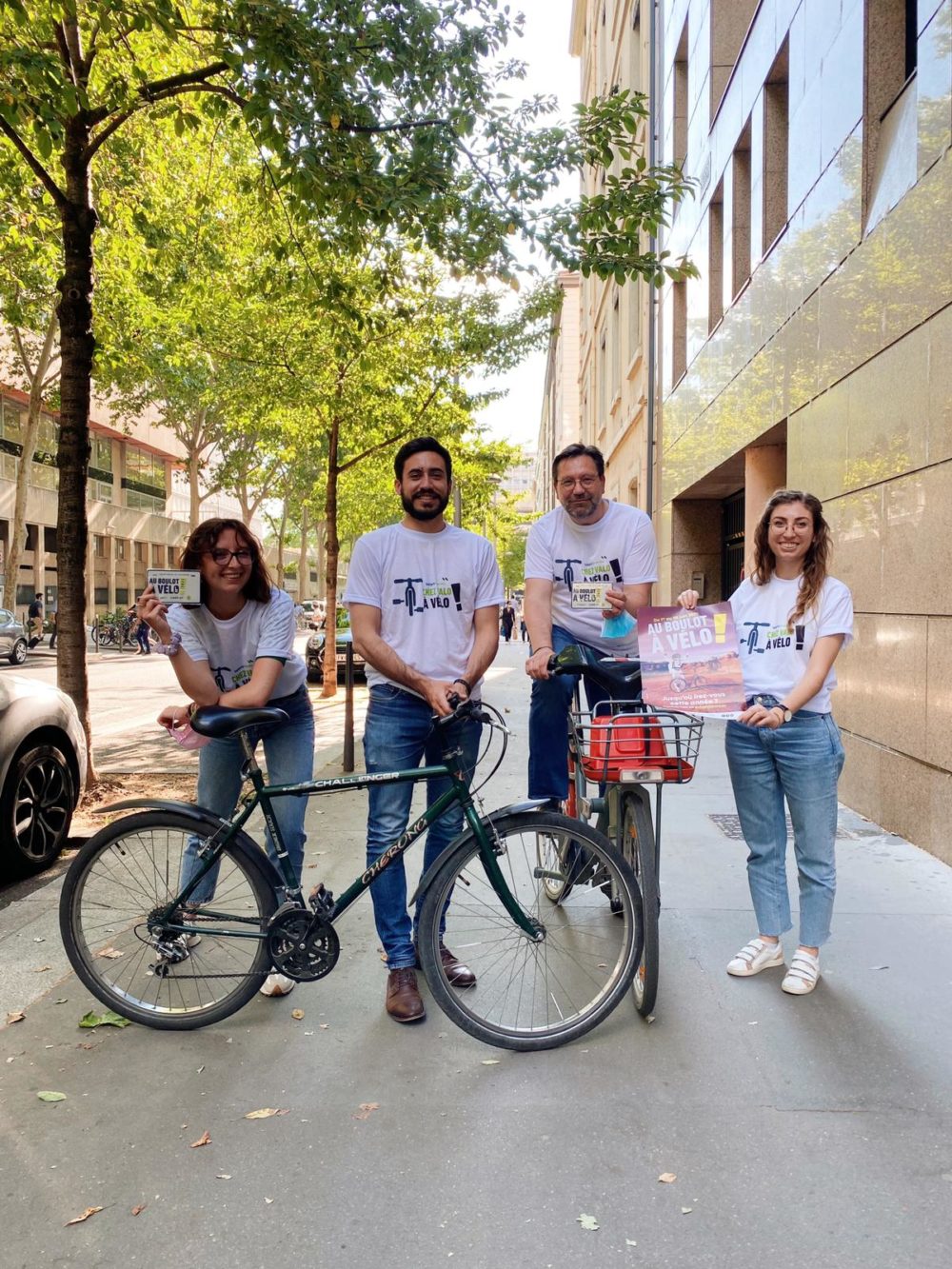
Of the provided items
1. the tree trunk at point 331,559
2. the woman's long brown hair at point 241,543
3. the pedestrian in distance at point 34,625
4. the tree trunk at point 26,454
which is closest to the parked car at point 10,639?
the tree trunk at point 26,454

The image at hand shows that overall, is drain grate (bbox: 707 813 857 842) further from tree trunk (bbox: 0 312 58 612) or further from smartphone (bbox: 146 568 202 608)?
tree trunk (bbox: 0 312 58 612)

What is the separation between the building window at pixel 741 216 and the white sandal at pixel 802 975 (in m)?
8.88

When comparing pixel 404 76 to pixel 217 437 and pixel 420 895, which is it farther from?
pixel 217 437

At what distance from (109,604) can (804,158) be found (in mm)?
44461

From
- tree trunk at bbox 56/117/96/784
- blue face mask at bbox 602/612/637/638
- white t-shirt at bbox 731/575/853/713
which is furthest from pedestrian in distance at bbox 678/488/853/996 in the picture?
tree trunk at bbox 56/117/96/784

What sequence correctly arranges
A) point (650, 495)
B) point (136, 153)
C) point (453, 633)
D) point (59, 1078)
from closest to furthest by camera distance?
point (59, 1078) → point (453, 633) → point (136, 153) → point (650, 495)

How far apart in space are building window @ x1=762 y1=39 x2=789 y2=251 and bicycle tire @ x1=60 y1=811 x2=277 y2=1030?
8.59 m

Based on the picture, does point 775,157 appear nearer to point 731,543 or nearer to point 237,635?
point 731,543

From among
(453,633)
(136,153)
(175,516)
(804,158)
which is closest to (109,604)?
(175,516)

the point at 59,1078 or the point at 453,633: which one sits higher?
the point at 453,633

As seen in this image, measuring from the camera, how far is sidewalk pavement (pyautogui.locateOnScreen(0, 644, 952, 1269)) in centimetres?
223

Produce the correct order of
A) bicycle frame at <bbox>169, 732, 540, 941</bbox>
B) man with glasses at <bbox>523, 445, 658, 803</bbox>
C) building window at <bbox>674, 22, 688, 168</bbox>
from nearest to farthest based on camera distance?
bicycle frame at <bbox>169, 732, 540, 941</bbox> → man with glasses at <bbox>523, 445, 658, 803</bbox> → building window at <bbox>674, 22, 688, 168</bbox>

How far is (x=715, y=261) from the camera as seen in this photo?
12.2 metres

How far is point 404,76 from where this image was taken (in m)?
6.28
